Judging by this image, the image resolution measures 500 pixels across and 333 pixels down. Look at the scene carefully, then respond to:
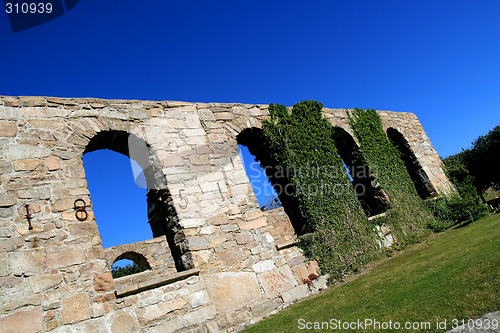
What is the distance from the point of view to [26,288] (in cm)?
439

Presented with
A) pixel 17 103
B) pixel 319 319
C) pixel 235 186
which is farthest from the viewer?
pixel 235 186

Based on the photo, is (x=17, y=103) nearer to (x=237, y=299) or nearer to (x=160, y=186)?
(x=160, y=186)

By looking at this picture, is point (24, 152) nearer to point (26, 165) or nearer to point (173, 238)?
point (26, 165)

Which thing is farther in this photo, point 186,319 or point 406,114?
point 406,114

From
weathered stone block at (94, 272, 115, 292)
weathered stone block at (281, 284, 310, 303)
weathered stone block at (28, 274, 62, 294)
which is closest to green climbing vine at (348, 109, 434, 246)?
weathered stone block at (281, 284, 310, 303)

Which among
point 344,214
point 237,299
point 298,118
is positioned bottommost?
point 237,299

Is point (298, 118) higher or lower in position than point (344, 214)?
higher

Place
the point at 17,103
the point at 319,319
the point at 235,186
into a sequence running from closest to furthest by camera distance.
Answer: the point at 319,319, the point at 17,103, the point at 235,186

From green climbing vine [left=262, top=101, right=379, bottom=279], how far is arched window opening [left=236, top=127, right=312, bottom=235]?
0.14 metres

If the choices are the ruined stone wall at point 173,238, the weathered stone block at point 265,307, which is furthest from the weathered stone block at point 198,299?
the weathered stone block at point 265,307

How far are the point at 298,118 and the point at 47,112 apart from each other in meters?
5.60

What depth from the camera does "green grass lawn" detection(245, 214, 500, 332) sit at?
11.4 ft

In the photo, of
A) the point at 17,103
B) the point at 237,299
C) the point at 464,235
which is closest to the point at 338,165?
the point at 464,235

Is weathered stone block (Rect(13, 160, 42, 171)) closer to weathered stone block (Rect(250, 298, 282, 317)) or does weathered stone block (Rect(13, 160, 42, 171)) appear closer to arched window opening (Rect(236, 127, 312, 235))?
weathered stone block (Rect(250, 298, 282, 317))
